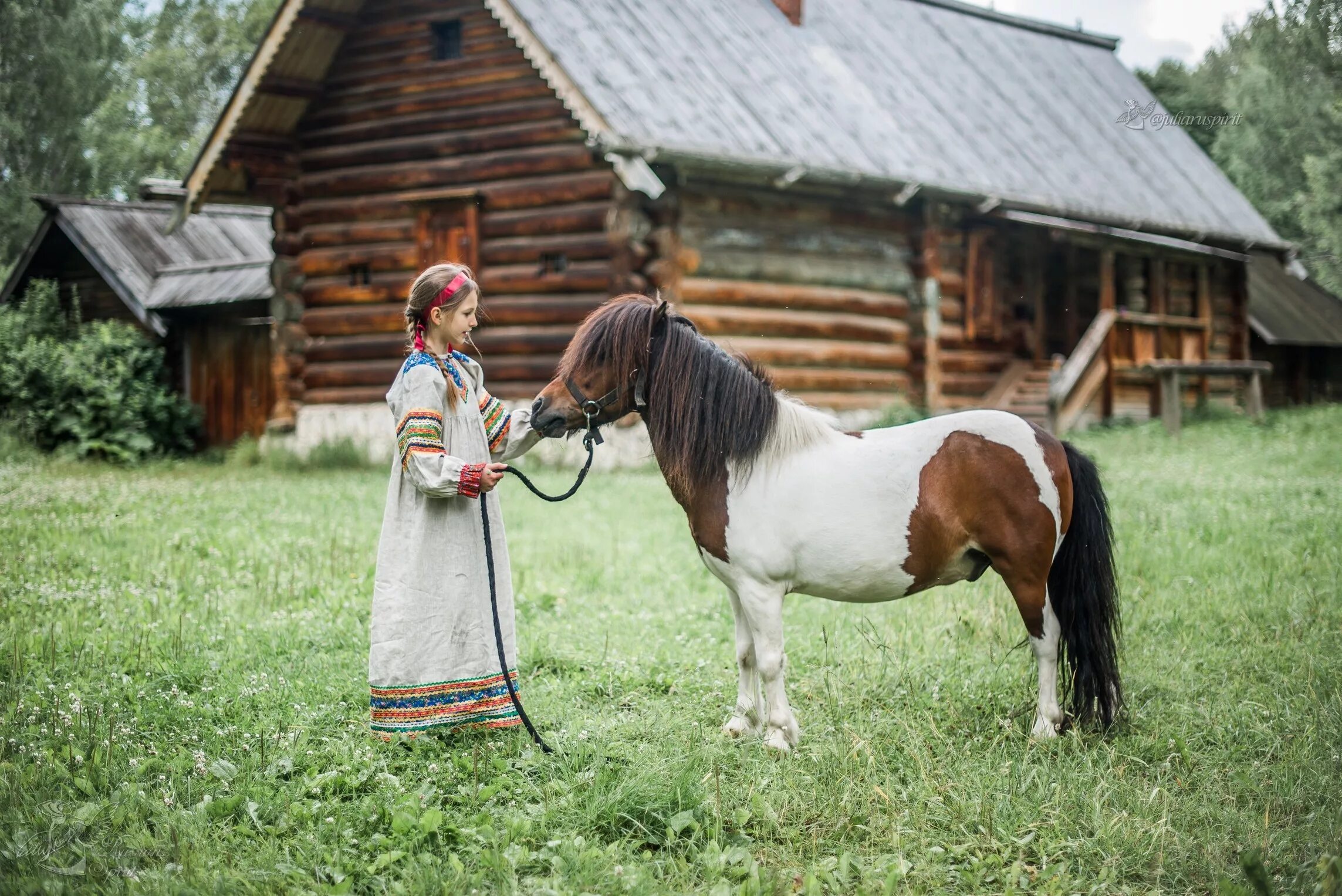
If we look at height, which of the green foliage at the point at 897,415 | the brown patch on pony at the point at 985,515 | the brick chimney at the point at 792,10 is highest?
the brick chimney at the point at 792,10

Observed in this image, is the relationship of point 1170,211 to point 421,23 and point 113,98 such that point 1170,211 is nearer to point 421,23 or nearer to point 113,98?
point 421,23

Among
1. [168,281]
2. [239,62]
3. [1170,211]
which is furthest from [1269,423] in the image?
[239,62]

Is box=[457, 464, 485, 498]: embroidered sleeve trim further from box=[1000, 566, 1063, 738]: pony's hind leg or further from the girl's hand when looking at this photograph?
box=[1000, 566, 1063, 738]: pony's hind leg

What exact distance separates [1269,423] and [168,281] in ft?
57.6

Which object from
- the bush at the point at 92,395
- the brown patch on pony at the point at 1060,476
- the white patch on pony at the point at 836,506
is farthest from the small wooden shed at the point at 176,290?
the brown patch on pony at the point at 1060,476

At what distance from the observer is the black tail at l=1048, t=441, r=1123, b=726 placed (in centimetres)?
414

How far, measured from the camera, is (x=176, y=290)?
1862 cm

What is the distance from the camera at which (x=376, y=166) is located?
1420cm

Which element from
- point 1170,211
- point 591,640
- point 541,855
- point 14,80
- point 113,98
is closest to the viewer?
point 541,855

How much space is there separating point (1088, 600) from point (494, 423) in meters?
2.36

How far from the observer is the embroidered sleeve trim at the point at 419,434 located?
156 inches

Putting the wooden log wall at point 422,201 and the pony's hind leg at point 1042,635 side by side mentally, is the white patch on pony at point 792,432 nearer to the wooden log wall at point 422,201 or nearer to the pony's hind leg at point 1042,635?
the pony's hind leg at point 1042,635

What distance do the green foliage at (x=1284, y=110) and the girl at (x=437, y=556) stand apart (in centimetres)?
633

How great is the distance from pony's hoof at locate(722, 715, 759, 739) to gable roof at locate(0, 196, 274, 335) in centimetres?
1485
